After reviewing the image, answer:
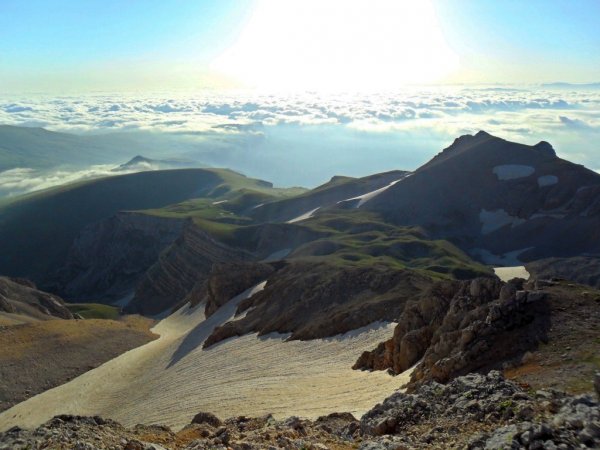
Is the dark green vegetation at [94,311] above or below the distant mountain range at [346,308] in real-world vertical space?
below

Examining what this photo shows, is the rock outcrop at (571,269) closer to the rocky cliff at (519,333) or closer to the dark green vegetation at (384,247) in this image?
the dark green vegetation at (384,247)

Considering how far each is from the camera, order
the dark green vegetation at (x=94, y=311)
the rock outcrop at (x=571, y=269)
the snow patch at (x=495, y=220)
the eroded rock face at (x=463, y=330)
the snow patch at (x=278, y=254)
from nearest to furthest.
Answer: the eroded rock face at (x=463, y=330), the rock outcrop at (x=571, y=269), the snow patch at (x=278, y=254), the dark green vegetation at (x=94, y=311), the snow patch at (x=495, y=220)

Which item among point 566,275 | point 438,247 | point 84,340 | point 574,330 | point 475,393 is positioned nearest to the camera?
point 475,393

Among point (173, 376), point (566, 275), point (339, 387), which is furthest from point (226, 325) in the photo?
point (566, 275)

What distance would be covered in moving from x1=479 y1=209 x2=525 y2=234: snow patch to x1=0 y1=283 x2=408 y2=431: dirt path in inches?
2701

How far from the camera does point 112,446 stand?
18625mm

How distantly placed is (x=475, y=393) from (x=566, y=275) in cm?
6883

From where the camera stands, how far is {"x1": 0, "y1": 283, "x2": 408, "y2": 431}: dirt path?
32.4 metres

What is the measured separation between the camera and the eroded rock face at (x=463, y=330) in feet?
81.0

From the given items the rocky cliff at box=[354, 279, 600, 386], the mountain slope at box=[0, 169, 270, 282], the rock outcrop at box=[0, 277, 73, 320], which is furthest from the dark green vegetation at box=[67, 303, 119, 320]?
the rocky cliff at box=[354, 279, 600, 386]

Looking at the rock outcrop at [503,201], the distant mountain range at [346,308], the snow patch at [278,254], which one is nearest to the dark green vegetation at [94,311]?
the distant mountain range at [346,308]

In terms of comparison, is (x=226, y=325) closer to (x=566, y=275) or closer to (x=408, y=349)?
(x=408, y=349)

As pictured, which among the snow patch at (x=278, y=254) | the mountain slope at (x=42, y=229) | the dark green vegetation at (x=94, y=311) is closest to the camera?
the snow patch at (x=278, y=254)

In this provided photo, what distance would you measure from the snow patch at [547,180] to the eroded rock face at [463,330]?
85.5m
